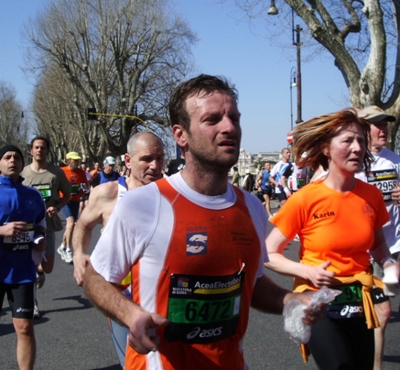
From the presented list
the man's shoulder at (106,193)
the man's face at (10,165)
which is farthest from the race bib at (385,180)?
the man's face at (10,165)

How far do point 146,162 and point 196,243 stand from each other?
235 cm

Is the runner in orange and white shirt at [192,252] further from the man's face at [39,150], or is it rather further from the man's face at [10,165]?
the man's face at [39,150]

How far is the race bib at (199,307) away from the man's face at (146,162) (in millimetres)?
2263

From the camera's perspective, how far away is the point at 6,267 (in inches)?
198

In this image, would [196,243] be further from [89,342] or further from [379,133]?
[89,342]

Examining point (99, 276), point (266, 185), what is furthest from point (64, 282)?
point (266, 185)

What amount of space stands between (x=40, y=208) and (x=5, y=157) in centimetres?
54

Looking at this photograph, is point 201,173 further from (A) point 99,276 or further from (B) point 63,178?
(B) point 63,178

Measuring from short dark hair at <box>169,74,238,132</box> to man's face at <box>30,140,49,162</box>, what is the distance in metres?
5.17

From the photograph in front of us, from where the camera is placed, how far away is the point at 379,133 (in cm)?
524

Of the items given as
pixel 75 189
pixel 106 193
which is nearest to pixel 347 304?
pixel 106 193

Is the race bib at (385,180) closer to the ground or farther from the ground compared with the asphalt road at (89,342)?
farther from the ground

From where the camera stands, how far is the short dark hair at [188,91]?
2500 mm

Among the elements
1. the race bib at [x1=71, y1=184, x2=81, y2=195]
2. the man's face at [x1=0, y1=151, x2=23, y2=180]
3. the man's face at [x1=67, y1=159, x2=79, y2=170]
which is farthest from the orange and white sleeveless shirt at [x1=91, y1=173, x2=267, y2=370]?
the man's face at [x1=67, y1=159, x2=79, y2=170]
